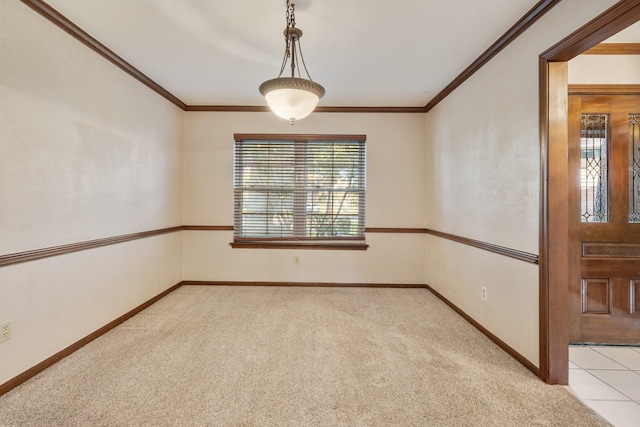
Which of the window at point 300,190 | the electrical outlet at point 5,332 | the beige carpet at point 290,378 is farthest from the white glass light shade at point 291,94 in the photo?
the electrical outlet at point 5,332

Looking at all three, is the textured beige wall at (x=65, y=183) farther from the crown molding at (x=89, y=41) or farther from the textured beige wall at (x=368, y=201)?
the textured beige wall at (x=368, y=201)

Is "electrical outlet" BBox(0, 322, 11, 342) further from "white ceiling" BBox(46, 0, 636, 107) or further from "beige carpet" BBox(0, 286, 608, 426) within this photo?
"white ceiling" BBox(46, 0, 636, 107)

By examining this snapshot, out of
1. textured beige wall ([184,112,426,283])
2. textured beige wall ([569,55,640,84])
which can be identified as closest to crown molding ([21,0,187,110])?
textured beige wall ([184,112,426,283])

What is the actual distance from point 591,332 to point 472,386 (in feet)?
4.76

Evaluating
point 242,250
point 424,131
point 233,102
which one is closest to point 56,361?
point 242,250

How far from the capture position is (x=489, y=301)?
8.48ft

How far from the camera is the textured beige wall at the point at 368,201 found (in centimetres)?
411

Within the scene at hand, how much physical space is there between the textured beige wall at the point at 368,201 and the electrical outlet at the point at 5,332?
2.36 metres

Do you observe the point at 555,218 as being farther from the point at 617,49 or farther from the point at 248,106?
the point at 248,106

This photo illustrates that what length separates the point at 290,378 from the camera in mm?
1953

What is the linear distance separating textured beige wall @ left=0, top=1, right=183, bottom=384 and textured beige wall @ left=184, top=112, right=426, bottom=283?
0.83 metres

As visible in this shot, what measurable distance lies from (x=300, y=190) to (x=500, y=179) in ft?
8.19

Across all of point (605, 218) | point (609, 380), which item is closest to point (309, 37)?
point (605, 218)

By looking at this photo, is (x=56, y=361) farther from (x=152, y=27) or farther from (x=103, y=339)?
(x=152, y=27)
